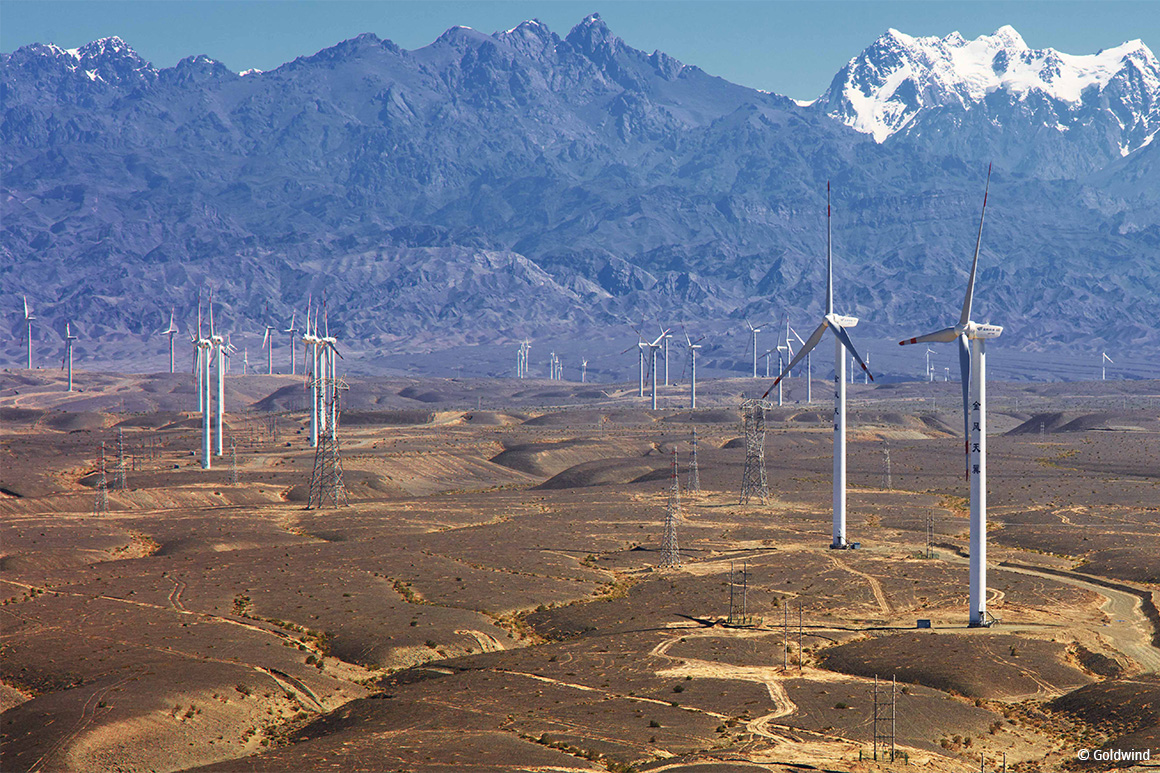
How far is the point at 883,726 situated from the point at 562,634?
24726mm

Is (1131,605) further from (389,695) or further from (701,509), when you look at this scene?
(701,509)

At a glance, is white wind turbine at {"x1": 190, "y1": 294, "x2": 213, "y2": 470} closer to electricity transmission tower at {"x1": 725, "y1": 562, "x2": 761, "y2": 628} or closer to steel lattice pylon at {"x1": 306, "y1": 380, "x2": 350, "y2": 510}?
steel lattice pylon at {"x1": 306, "y1": 380, "x2": 350, "y2": 510}

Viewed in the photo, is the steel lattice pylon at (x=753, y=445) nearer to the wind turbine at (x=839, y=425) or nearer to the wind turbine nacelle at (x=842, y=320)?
the wind turbine nacelle at (x=842, y=320)

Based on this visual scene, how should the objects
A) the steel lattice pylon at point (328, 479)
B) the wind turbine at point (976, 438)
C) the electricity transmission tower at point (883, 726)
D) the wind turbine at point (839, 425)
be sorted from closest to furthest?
the electricity transmission tower at point (883, 726), the wind turbine at point (976, 438), the wind turbine at point (839, 425), the steel lattice pylon at point (328, 479)

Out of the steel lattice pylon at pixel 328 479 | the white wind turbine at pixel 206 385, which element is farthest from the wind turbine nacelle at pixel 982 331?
the white wind turbine at pixel 206 385

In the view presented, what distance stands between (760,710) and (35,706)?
108ft

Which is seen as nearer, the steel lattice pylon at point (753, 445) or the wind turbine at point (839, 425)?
the wind turbine at point (839, 425)

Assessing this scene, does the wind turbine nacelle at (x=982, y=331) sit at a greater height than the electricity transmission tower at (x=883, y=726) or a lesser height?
greater

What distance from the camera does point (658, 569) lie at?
92000 millimetres

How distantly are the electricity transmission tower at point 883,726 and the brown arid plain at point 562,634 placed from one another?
2.18 ft

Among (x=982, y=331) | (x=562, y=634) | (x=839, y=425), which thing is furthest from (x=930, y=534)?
(x=562, y=634)

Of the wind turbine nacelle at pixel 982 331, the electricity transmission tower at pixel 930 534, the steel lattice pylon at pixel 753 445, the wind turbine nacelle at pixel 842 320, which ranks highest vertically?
the wind turbine nacelle at pixel 842 320

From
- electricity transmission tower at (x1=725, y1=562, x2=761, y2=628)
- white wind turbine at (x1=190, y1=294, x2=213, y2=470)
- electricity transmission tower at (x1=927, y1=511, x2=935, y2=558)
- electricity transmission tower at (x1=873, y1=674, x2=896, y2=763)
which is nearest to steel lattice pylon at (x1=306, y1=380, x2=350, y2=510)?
white wind turbine at (x1=190, y1=294, x2=213, y2=470)

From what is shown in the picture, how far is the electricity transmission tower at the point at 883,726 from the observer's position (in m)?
49.6
